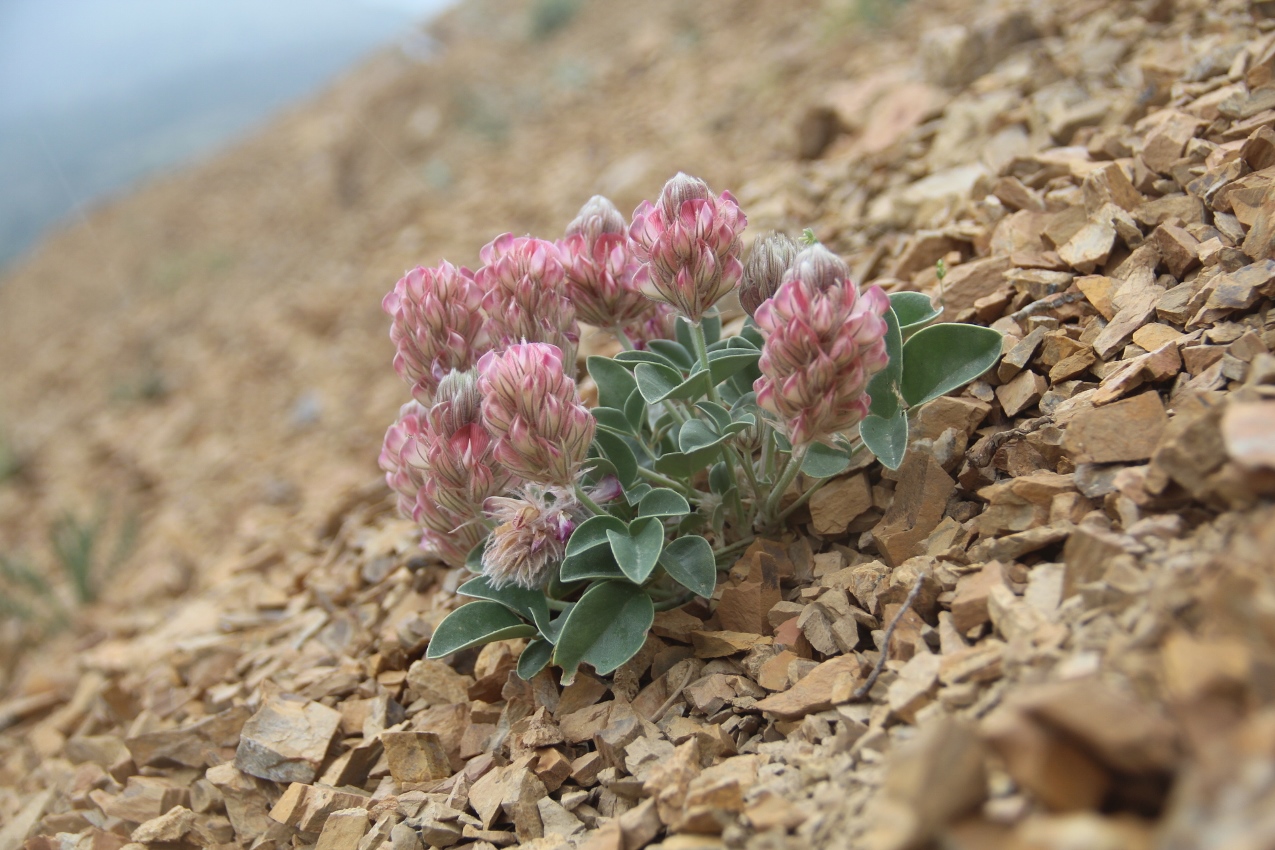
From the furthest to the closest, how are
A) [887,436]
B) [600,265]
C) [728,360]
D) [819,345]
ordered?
1. [600,265]
2. [728,360]
3. [887,436]
4. [819,345]

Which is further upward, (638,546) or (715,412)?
(715,412)

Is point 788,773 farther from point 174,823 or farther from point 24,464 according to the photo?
point 24,464

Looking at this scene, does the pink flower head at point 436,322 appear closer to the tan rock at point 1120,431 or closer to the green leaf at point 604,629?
the green leaf at point 604,629

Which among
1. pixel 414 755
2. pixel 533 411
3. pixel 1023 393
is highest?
pixel 533 411

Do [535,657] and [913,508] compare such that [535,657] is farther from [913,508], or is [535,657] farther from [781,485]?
[913,508]

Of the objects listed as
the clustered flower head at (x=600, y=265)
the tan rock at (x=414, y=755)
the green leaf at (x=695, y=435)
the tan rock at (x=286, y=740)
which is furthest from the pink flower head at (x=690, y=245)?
the tan rock at (x=286, y=740)

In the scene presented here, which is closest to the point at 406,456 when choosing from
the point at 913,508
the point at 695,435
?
the point at 695,435

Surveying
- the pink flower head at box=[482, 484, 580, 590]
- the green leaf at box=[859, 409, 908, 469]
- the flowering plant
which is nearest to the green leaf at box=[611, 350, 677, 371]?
the flowering plant
